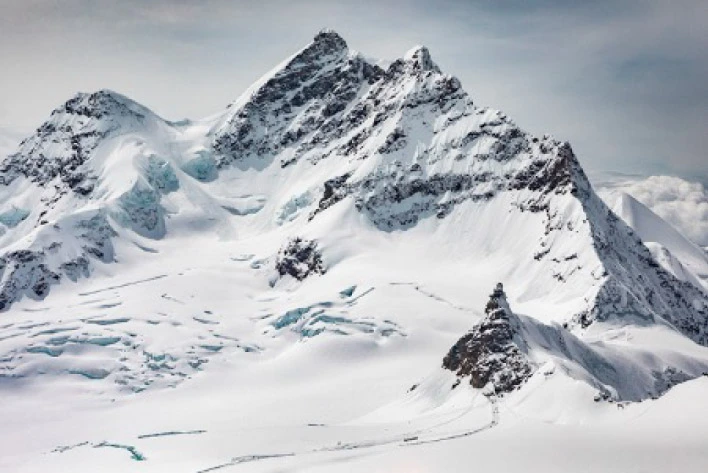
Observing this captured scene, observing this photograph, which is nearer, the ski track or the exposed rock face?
Result: the ski track

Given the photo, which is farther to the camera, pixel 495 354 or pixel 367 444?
pixel 495 354

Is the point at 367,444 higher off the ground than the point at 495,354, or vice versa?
the point at 495,354

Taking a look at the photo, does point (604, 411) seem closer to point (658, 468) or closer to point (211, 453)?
point (658, 468)

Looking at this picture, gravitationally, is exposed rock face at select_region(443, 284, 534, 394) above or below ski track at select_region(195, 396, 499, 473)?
above

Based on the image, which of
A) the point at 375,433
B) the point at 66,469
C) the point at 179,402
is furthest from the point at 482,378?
the point at 179,402

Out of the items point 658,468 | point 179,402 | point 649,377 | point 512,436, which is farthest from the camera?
point 179,402

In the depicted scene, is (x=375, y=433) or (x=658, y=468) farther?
(x=375, y=433)

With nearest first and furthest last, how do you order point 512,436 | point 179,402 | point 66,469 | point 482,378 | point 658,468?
point 658,468 → point 512,436 → point 66,469 → point 482,378 → point 179,402

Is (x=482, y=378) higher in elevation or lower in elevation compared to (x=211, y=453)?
higher
